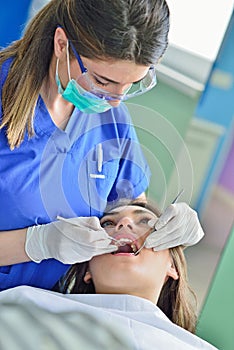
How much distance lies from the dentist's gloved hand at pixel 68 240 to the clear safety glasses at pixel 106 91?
298 mm

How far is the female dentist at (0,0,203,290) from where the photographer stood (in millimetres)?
1396

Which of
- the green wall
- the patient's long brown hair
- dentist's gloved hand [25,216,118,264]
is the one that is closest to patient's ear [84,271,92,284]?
the patient's long brown hair

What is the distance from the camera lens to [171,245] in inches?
63.9

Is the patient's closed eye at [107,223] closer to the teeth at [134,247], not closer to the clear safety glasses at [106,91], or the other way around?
the teeth at [134,247]

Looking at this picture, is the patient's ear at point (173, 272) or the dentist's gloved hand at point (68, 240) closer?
the dentist's gloved hand at point (68, 240)

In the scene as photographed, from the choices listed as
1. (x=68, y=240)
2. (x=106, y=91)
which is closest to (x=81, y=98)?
(x=106, y=91)

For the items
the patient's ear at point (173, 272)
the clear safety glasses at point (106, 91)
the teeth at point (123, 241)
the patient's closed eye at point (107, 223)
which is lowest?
the patient's ear at point (173, 272)

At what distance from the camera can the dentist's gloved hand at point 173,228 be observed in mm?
1581

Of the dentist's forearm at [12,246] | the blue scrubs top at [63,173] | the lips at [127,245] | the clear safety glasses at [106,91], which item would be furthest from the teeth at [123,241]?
the clear safety glasses at [106,91]

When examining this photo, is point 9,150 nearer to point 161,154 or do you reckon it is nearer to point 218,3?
point 161,154

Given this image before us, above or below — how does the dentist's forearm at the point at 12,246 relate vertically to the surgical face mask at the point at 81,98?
below

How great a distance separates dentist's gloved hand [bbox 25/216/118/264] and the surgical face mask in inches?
10.4

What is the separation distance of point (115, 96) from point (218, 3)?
106 cm

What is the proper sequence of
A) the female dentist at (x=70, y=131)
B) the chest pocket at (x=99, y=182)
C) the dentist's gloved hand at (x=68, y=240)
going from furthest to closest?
the chest pocket at (x=99, y=182) → the dentist's gloved hand at (x=68, y=240) → the female dentist at (x=70, y=131)
